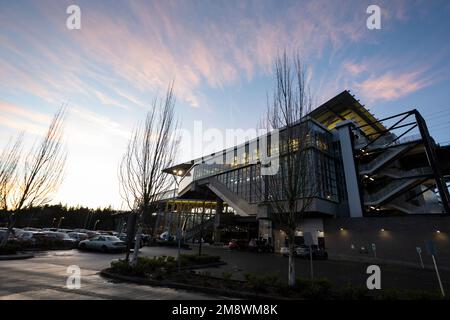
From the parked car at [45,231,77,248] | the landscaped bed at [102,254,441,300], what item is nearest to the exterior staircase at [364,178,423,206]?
the landscaped bed at [102,254,441,300]

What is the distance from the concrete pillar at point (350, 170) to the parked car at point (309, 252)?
307 inches

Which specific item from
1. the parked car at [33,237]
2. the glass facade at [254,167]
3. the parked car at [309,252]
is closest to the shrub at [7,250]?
the parked car at [33,237]

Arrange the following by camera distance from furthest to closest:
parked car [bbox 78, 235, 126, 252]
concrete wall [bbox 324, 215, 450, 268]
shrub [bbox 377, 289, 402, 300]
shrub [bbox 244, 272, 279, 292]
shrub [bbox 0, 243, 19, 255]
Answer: concrete wall [bbox 324, 215, 450, 268] → parked car [bbox 78, 235, 126, 252] → shrub [bbox 0, 243, 19, 255] → shrub [bbox 244, 272, 279, 292] → shrub [bbox 377, 289, 402, 300]

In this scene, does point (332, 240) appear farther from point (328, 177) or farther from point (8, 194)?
point (8, 194)

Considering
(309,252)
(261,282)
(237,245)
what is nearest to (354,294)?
(261,282)

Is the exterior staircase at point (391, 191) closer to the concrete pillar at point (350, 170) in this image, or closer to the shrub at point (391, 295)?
the concrete pillar at point (350, 170)

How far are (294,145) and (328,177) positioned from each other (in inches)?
1066

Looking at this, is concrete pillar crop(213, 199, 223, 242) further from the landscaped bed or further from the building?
the landscaped bed

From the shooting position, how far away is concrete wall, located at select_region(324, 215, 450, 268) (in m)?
23.5

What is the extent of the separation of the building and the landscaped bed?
42.5 feet

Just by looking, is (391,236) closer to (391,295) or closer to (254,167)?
(254,167)

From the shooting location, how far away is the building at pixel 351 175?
96.6ft

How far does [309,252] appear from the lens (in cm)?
2484
